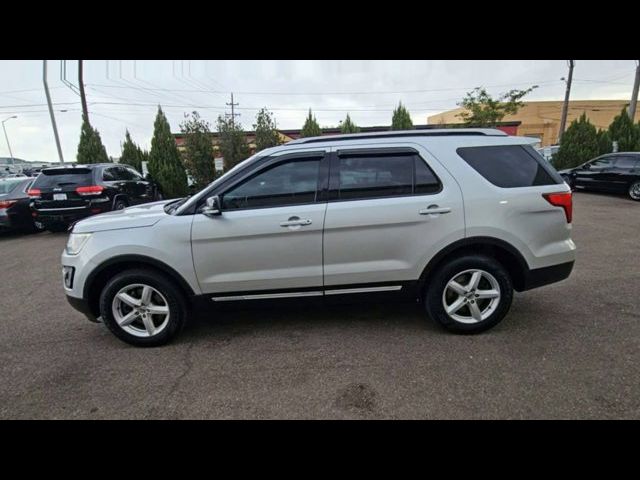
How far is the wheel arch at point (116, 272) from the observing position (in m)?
3.22

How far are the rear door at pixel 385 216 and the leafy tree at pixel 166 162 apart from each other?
12.4 meters

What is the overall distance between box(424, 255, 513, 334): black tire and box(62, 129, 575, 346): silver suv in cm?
1

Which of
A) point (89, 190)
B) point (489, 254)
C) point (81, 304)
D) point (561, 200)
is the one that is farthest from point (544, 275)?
point (89, 190)

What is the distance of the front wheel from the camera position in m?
11.3

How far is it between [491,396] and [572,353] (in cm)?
106

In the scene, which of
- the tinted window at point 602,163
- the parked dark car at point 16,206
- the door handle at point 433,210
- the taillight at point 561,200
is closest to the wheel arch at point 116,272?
the door handle at point 433,210

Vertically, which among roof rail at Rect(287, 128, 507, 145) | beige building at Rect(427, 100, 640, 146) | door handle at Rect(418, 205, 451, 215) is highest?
beige building at Rect(427, 100, 640, 146)

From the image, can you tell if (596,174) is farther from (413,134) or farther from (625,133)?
(413,134)

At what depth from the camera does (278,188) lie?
130 inches

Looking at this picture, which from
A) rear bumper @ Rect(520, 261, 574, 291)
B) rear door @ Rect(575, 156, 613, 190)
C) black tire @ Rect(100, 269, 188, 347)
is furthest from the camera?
rear door @ Rect(575, 156, 613, 190)

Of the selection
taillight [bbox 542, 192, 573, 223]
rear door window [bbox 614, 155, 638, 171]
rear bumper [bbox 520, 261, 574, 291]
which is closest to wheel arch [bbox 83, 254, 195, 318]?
rear bumper [bbox 520, 261, 574, 291]

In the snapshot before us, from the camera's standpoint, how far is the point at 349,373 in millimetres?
2885

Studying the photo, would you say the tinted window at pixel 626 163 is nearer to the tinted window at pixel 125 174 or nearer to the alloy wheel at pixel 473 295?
the alloy wheel at pixel 473 295

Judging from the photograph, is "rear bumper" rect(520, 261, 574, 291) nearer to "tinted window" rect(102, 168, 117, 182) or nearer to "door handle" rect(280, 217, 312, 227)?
"door handle" rect(280, 217, 312, 227)
